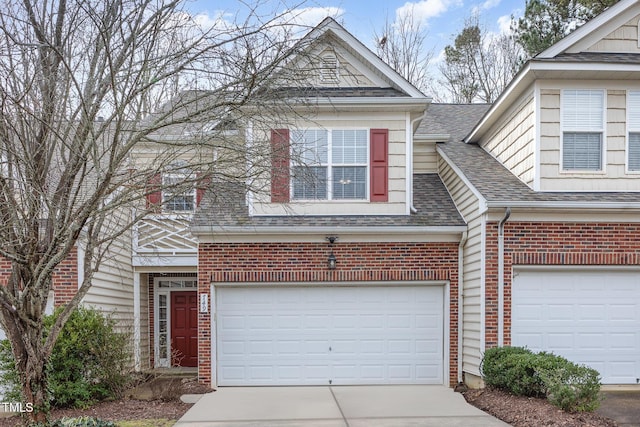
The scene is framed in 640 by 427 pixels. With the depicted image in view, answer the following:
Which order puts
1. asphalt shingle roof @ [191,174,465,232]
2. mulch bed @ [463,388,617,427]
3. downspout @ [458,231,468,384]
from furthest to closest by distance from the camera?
1. downspout @ [458,231,468,384]
2. asphalt shingle roof @ [191,174,465,232]
3. mulch bed @ [463,388,617,427]

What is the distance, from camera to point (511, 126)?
10.5 metres

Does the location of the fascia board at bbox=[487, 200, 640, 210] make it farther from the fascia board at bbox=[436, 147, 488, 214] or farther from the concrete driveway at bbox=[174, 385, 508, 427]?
the concrete driveway at bbox=[174, 385, 508, 427]

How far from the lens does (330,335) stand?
9.96 metres

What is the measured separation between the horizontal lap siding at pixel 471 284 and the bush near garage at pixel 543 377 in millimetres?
568

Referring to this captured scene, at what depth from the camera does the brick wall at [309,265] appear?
980cm

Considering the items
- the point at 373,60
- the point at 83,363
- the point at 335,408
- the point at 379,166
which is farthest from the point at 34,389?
the point at 373,60

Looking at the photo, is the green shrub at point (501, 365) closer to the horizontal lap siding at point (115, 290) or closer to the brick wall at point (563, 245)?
the brick wall at point (563, 245)

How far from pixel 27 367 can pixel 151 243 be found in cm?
625

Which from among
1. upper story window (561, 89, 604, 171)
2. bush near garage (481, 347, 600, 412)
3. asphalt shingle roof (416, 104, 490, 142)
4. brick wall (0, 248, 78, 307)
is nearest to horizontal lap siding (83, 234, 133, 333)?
brick wall (0, 248, 78, 307)

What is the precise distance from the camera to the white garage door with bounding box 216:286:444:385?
389 inches

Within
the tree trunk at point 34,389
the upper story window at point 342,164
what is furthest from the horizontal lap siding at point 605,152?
the tree trunk at point 34,389

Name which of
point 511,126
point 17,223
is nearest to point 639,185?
point 511,126

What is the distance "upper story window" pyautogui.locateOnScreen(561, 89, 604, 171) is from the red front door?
8.57 meters

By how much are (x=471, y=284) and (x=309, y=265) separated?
2915 mm
